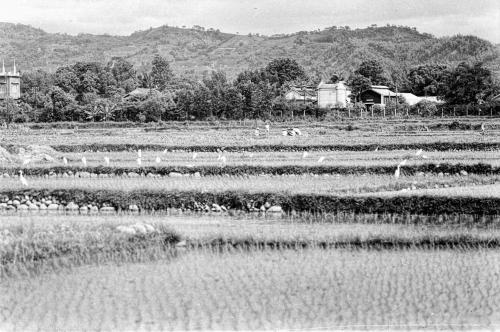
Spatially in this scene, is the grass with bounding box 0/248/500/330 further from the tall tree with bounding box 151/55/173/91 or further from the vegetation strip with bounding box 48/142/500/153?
the tall tree with bounding box 151/55/173/91

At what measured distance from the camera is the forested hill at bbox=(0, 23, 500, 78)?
361 feet

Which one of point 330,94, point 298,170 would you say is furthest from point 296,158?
point 330,94

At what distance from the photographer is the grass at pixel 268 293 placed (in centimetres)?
683

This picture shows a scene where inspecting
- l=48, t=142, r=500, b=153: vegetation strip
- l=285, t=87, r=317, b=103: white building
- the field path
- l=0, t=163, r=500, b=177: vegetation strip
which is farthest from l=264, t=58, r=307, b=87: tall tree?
the field path

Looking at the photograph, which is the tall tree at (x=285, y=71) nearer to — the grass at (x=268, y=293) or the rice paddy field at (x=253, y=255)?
the rice paddy field at (x=253, y=255)

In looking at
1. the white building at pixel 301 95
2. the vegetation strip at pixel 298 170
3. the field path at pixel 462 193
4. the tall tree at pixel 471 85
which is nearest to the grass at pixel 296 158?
the vegetation strip at pixel 298 170

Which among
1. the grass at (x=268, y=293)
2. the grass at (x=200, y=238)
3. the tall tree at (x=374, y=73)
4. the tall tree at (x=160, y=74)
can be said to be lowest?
the grass at (x=268, y=293)

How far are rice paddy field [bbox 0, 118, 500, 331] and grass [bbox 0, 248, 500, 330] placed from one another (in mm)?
22

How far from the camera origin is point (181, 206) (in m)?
14.0

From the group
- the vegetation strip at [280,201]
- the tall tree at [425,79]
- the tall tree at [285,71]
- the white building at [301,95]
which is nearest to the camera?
the vegetation strip at [280,201]

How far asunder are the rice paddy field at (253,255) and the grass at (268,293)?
0.07ft

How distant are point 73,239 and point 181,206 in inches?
170

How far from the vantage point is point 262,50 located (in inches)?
5930

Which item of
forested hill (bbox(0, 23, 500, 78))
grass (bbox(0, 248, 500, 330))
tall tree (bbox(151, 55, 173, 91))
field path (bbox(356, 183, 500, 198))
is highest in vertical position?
forested hill (bbox(0, 23, 500, 78))
